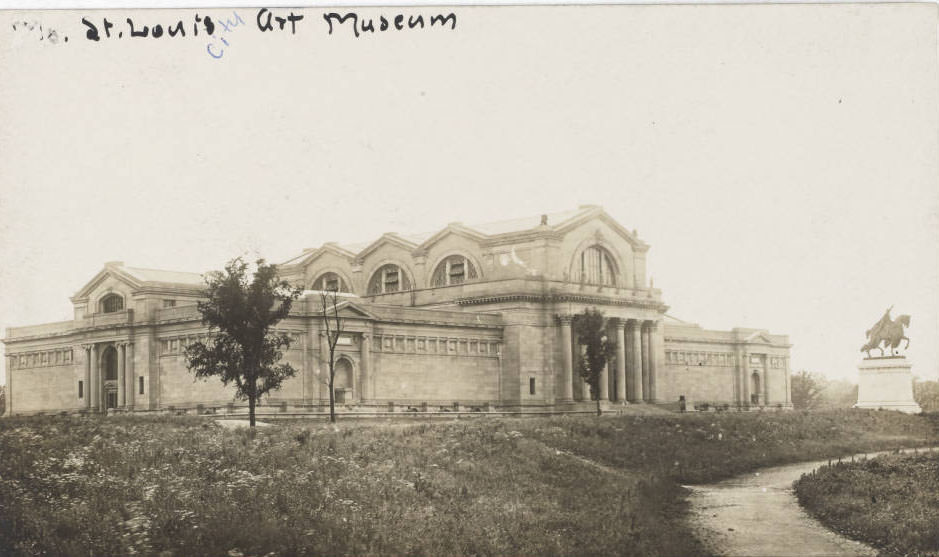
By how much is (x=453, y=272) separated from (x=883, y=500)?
44682 millimetres

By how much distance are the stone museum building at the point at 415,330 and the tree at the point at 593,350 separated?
197 inches

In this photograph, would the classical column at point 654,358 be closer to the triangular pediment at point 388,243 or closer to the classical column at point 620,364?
the classical column at point 620,364

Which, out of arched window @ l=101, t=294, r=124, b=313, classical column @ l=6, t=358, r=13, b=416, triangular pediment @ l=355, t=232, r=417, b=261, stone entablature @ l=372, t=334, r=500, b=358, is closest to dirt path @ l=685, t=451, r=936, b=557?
stone entablature @ l=372, t=334, r=500, b=358

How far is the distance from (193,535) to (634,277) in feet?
182

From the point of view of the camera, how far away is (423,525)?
30219 mm

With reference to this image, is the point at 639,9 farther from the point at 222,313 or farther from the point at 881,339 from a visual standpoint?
the point at 881,339

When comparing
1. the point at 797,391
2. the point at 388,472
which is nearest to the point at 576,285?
the point at 388,472

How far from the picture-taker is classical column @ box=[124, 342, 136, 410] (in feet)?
220

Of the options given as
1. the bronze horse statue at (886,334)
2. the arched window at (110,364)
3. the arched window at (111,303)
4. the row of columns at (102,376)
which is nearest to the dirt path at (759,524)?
the bronze horse statue at (886,334)

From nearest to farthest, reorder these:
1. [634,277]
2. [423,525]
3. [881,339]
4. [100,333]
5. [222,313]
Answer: [423,525], [222,313], [881,339], [100,333], [634,277]

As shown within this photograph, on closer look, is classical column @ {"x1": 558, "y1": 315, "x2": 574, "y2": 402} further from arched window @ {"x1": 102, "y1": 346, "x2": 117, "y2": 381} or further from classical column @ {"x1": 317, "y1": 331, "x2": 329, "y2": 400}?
Result: arched window @ {"x1": 102, "y1": 346, "x2": 117, "y2": 381}

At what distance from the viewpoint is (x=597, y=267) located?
77.2 m

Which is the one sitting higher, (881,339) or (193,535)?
(881,339)

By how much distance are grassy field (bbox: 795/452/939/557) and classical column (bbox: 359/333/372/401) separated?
28143mm
